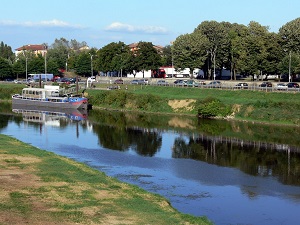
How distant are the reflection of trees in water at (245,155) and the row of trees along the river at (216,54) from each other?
38781mm

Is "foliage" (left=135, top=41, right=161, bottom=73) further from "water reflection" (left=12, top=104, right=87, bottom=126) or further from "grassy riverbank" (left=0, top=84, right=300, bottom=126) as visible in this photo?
"water reflection" (left=12, top=104, right=87, bottom=126)

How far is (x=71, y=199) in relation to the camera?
91.8ft

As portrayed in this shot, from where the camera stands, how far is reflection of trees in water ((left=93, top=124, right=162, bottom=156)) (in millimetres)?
49750

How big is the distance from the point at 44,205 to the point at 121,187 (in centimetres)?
597

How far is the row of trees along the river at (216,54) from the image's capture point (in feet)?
307

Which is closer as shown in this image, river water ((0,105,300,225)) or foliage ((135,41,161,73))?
river water ((0,105,300,225))

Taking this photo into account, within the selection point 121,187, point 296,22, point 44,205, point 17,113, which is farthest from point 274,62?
point 44,205

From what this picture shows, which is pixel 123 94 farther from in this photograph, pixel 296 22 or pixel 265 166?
pixel 265 166

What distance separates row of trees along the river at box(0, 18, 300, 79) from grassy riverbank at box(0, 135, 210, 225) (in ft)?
197

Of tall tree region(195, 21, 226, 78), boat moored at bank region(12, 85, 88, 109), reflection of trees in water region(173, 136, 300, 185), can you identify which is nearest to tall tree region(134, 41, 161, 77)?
tall tree region(195, 21, 226, 78)

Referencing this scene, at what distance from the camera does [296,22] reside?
9488 cm

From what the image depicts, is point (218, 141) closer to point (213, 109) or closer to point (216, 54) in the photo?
point (213, 109)

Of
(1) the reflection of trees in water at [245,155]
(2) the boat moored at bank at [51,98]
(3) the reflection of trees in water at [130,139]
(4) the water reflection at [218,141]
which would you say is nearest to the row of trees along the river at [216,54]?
(2) the boat moored at bank at [51,98]

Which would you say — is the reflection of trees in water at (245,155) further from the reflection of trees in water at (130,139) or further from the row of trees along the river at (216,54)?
the row of trees along the river at (216,54)
